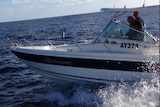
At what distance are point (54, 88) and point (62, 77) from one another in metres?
1.46

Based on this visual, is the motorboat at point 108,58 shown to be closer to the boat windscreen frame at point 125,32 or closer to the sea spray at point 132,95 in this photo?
the boat windscreen frame at point 125,32

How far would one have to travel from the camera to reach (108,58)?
28.2 feet

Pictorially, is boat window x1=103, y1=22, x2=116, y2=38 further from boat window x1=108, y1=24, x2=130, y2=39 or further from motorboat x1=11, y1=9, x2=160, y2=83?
boat window x1=108, y1=24, x2=130, y2=39

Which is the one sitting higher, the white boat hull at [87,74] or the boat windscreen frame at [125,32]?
the boat windscreen frame at [125,32]

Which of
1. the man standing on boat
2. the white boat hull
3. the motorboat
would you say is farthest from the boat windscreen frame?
the white boat hull

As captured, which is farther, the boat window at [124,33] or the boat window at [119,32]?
the boat window at [119,32]

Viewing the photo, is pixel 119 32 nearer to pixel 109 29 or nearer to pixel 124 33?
pixel 124 33

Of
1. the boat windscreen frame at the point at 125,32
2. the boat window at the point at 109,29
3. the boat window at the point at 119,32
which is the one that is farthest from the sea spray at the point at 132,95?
the boat window at the point at 109,29

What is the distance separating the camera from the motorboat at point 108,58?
27.9 feet

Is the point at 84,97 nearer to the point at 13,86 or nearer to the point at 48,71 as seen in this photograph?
the point at 48,71

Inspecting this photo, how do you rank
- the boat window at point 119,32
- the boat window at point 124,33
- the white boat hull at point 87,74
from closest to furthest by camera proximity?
the white boat hull at point 87,74 < the boat window at point 124,33 < the boat window at point 119,32

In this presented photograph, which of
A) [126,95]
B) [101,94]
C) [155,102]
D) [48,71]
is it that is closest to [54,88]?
[48,71]

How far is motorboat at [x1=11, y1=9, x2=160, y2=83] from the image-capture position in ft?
27.9

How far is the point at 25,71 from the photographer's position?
A: 14070 millimetres
